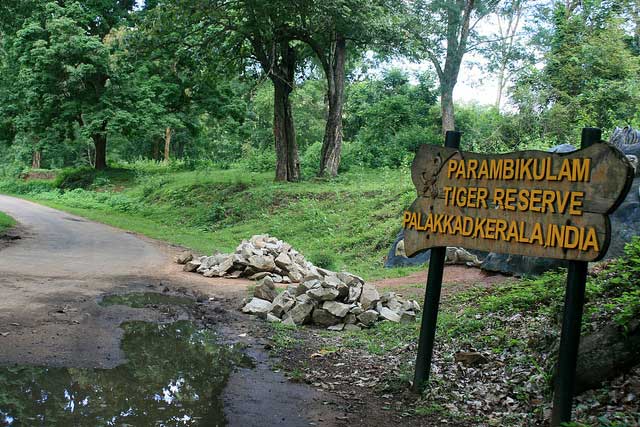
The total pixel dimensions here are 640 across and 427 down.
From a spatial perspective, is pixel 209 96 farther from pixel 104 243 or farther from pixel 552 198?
pixel 552 198

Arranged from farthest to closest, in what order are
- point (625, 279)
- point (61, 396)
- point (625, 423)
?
point (625, 279) → point (61, 396) → point (625, 423)

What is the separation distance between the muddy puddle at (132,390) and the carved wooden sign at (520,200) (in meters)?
2.57

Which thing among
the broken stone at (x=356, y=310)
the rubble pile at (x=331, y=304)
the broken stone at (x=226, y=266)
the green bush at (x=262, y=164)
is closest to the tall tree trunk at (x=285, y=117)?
the green bush at (x=262, y=164)

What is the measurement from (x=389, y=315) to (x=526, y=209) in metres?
4.30

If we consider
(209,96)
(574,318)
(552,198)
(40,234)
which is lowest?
(40,234)

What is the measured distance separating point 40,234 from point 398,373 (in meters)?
15.1

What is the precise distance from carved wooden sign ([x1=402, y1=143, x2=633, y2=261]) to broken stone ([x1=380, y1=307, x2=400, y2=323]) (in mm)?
2972

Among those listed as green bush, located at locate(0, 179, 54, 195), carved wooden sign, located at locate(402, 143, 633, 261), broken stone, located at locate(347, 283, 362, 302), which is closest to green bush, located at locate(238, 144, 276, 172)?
green bush, located at locate(0, 179, 54, 195)

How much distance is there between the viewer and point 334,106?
26484 mm

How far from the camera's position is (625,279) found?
6.55 metres

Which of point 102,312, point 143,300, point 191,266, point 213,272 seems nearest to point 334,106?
point 191,266

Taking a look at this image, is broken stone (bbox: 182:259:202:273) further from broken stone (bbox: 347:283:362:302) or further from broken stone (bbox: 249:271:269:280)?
broken stone (bbox: 347:283:362:302)

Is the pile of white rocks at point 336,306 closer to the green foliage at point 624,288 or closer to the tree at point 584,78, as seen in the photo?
the green foliage at point 624,288

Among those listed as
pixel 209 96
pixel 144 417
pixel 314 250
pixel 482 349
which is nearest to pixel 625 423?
pixel 482 349
